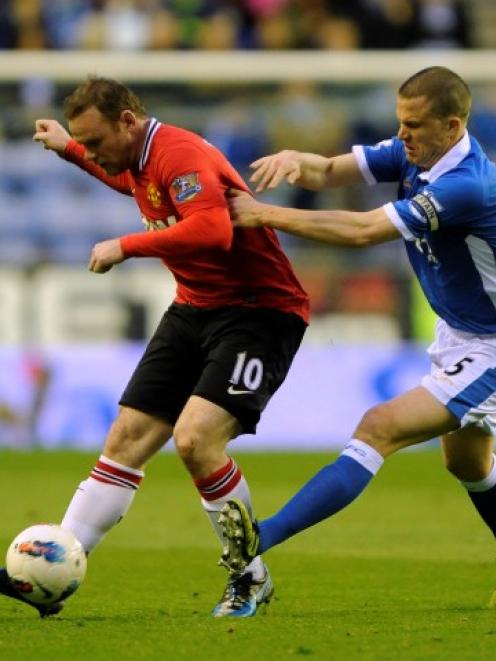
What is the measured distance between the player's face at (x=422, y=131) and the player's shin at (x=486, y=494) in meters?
1.50

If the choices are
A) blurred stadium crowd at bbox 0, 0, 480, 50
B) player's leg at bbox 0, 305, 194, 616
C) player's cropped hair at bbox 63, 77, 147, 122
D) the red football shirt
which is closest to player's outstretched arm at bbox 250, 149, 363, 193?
the red football shirt

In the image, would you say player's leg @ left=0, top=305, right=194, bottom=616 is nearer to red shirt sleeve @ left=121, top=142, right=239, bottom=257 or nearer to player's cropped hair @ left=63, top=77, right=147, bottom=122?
red shirt sleeve @ left=121, top=142, right=239, bottom=257

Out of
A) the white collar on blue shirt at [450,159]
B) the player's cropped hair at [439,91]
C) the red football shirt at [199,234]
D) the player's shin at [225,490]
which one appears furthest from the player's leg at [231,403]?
the player's cropped hair at [439,91]

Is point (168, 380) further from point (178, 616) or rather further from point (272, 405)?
point (272, 405)

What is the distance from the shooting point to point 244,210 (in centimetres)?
656

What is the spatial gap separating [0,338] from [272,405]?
116 inches

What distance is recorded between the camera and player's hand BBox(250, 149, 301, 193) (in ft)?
22.2

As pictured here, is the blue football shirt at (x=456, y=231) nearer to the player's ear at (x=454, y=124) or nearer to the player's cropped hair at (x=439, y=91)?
the player's ear at (x=454, y=124)

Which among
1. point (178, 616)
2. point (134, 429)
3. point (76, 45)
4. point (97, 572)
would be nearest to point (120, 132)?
point (134, 429)

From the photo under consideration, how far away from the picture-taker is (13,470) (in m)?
14.2

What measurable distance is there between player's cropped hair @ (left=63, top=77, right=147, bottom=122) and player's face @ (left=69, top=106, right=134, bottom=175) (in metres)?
0.02

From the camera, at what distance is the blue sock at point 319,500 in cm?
643

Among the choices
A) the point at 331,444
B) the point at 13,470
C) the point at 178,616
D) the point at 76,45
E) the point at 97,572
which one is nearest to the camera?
the point at 178,616

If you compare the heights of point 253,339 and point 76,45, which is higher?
point 253,339
